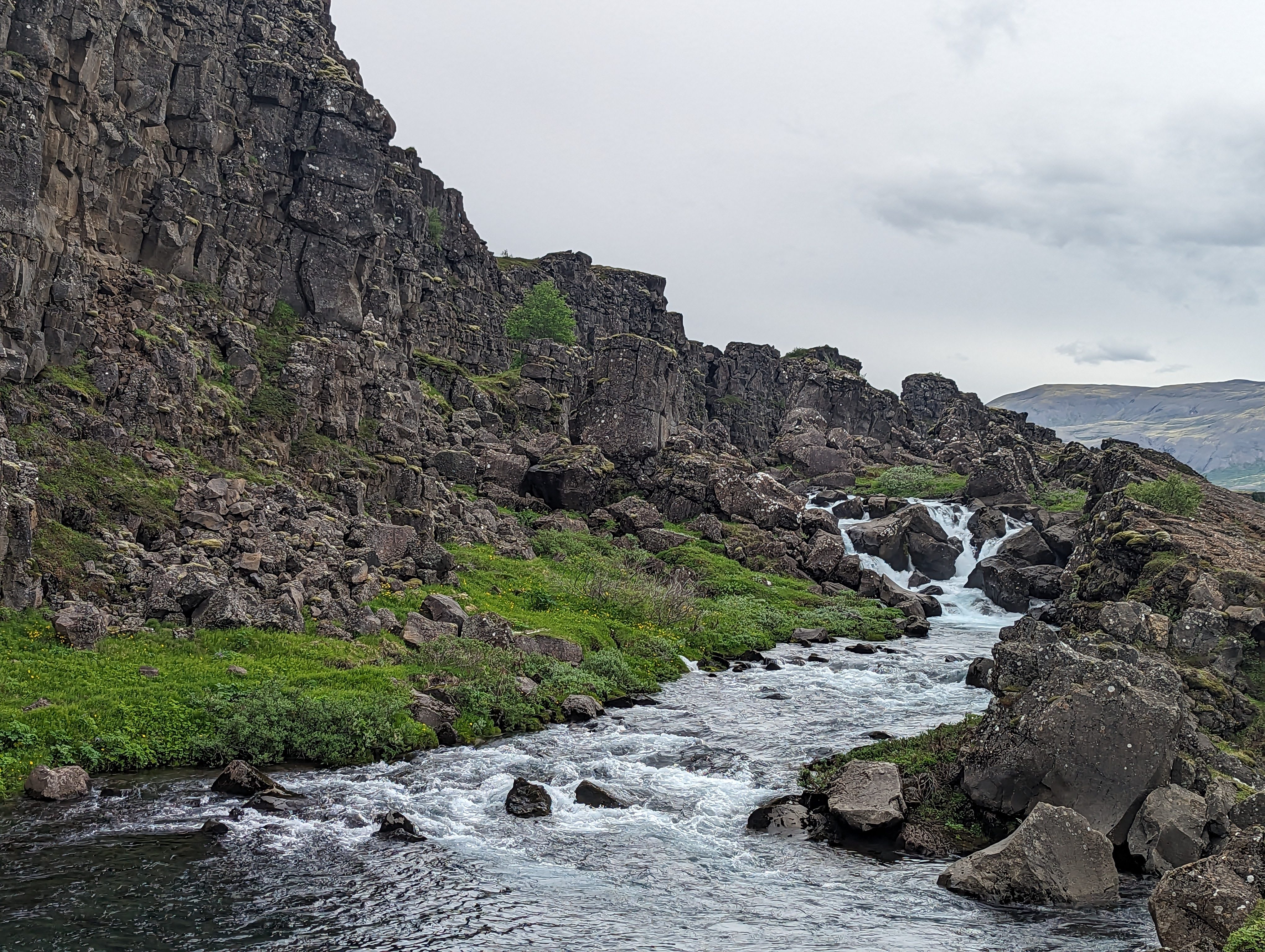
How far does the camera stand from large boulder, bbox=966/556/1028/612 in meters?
67.2

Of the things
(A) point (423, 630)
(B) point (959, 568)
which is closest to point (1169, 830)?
(A) point (423, 630)

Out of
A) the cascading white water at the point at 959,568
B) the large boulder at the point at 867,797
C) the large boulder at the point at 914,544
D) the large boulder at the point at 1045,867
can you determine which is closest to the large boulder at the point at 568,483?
the cascading white water at the point at 959,568

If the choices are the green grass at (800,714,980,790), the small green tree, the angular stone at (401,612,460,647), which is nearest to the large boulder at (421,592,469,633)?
the angular stone at (401,612,460,647)

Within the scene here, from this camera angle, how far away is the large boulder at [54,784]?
75.0ft

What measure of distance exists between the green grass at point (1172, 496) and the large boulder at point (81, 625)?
5535 cm

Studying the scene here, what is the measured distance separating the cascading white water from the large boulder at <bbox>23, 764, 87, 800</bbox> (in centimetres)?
5492

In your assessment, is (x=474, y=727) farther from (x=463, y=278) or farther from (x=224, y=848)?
(x=463, y=278)

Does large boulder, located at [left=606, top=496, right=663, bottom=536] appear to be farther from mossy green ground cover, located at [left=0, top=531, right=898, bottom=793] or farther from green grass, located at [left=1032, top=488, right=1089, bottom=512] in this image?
green grass, located at [left=1032, top=488, right=1089, bottom=512]

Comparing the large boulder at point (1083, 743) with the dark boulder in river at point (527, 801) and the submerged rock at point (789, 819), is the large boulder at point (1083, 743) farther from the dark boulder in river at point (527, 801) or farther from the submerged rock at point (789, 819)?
the dark boulder in river at point (527, 801)

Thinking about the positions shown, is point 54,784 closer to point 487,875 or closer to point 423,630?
point 487,875

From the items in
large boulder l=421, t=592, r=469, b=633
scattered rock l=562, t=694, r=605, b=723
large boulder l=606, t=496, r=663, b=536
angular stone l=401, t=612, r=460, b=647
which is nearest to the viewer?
scattered rock l=562, t=694, r=605, b=723

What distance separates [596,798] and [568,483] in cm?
5201

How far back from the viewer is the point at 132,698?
2759 cm

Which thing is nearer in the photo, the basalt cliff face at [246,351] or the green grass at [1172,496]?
the basalt cliff face at [246,351]
